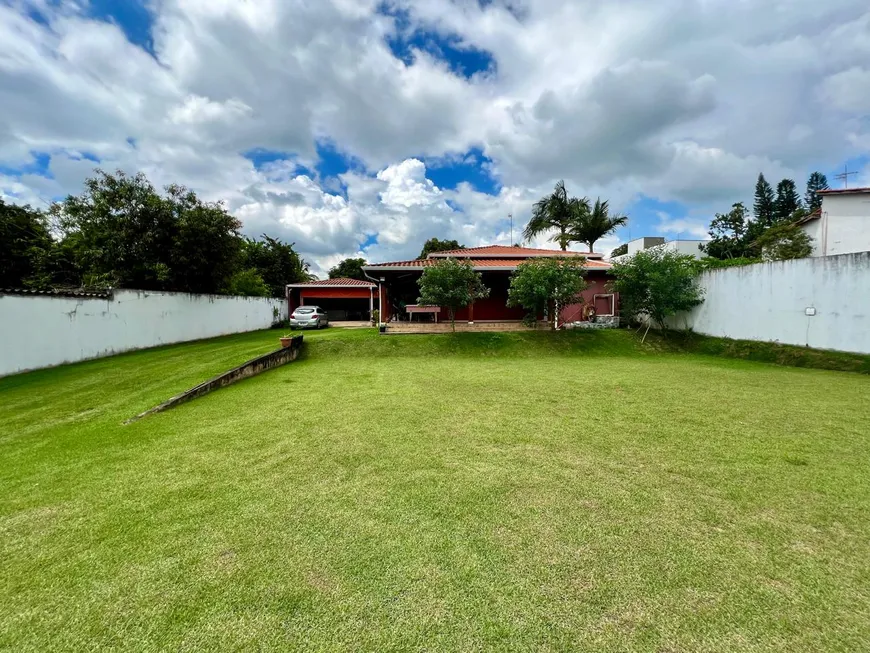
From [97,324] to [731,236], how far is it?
3720cm

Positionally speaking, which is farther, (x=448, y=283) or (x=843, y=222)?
(x=843, y=222)

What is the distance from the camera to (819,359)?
9.35 metres

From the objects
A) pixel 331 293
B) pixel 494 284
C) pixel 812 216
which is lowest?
pixel 331 293

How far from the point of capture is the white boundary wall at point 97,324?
889cm

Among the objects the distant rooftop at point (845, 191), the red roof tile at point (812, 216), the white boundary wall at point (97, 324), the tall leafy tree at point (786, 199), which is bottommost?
the white boundary wall at point (97, 324)

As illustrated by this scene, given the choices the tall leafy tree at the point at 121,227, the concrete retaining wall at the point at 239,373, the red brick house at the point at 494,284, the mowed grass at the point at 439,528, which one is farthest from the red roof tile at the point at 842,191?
the tall leafy tree at the point at 121,227

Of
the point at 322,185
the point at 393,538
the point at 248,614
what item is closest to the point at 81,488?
the point at 248,614

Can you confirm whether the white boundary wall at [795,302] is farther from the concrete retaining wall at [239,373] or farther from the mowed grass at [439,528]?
the concrete retaining wall at [239,373]

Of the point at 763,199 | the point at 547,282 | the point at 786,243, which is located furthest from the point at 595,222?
the point at 763,199

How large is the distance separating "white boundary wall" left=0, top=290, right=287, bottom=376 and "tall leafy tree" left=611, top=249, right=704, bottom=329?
16.5 m

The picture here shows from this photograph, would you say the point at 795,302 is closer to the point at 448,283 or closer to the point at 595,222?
the point at 448,283

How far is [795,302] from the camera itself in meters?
10.2

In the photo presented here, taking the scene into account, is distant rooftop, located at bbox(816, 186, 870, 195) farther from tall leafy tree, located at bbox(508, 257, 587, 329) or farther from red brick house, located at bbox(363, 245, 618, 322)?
tall leafy tree, located at bbox(508, 257, 587, 329)

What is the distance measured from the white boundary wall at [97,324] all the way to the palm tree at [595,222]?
20439mm
